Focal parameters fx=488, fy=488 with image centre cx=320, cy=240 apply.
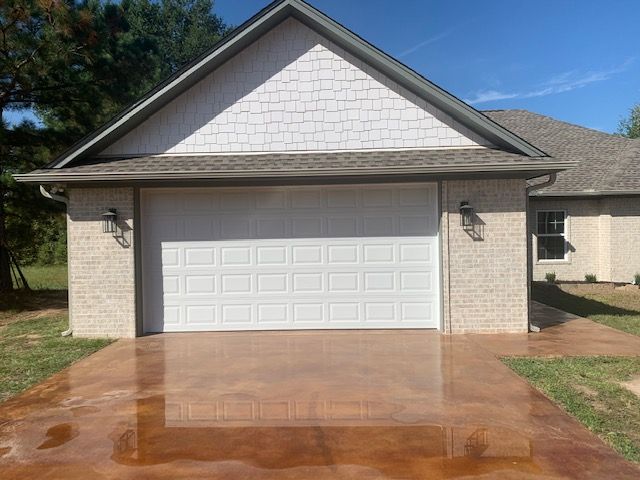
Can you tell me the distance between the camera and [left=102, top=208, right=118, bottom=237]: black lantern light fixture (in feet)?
29.1

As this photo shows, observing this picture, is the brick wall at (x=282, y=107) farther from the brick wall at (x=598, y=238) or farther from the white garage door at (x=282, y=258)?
the brick wall at (x=598, y=238)

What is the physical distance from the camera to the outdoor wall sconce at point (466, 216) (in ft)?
28.7

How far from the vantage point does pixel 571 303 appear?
12.6 metres

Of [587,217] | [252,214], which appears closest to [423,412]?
[252,214]

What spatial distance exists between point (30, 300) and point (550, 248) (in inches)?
639

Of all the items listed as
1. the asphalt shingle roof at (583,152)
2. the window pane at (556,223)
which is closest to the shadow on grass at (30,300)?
the window pane at (556,223)

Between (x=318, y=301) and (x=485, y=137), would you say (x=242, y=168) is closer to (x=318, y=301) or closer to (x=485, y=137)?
(x=318, y=301)

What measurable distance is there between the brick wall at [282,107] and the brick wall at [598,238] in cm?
866

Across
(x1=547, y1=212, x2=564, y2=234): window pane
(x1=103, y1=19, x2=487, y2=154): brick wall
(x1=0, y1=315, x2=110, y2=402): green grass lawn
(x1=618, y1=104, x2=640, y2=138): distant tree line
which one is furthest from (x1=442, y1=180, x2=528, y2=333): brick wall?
(x1=618, y1=104, x2=640, y2=138): distant tree line

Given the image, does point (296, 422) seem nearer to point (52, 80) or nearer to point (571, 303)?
point (571, 303)

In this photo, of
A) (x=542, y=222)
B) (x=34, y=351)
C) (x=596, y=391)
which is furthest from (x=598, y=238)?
(x=34, y=351)

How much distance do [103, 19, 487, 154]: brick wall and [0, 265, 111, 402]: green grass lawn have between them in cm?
382

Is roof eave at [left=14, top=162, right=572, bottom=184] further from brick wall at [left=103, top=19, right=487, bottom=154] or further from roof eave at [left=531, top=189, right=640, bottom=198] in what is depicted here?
roof eave at [left=531, top=189, right=640, bottom=198]

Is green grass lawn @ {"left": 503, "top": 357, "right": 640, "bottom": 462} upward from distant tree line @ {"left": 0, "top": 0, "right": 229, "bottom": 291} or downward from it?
downward
